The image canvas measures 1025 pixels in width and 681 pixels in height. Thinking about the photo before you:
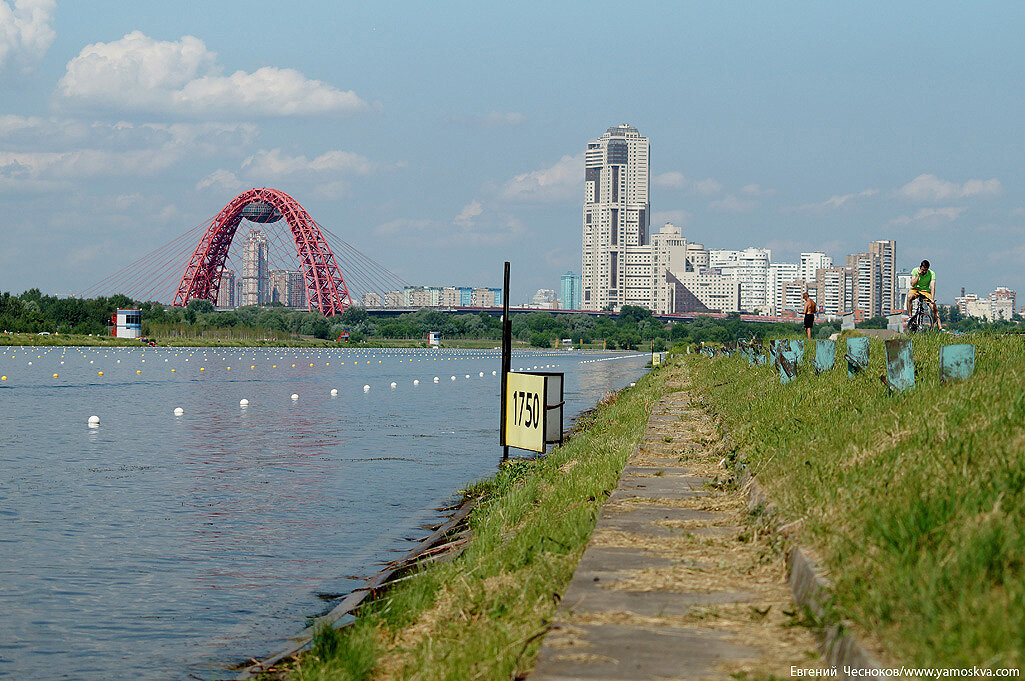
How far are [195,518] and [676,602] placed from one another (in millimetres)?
10631

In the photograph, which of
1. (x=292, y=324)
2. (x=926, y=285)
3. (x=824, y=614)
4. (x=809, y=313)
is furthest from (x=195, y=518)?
(x=292, y=324)

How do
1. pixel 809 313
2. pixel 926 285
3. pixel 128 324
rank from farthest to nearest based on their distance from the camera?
pixel 128 324, pixel 809 313, pixel 926 285

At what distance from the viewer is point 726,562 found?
7273 mm

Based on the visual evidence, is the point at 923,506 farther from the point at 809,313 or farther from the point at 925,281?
the point at 809,313

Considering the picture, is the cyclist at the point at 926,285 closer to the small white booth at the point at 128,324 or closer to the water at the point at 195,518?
the water at the point at 195,518

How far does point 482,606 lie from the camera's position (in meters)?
7.43

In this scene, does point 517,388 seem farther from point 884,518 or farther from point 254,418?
point 254,418

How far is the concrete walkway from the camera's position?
16.8 ft

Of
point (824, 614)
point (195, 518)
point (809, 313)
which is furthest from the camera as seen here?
point (809, 313)

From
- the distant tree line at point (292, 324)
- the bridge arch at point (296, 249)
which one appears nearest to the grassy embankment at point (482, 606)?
the distant tree line at point (292, 324)

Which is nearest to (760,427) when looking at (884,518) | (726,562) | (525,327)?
(726,562)

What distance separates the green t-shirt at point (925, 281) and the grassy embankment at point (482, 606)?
1351 centimetres

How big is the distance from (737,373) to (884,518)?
71.7 ft

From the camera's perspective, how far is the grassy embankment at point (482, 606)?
6.07 meters
